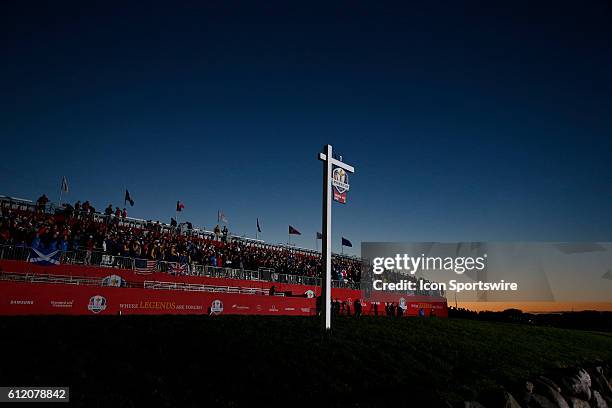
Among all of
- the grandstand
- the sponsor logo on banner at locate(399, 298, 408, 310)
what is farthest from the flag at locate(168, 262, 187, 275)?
the sponsor logo on banner at locate(399, 298, 408, 310)

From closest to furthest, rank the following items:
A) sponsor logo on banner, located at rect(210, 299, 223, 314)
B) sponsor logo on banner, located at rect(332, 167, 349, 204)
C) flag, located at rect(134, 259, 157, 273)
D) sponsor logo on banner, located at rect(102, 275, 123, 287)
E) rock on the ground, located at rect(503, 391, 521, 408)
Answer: rock on the ground, located at rect(503, 391, 521, 408) → sponsor logo on banner, located at rect(332, 167, 349, 204) → sponsor logo on banner, located at rect(102, 275, 123, 287) → flag, located at rect(134, 259, 157, 273) → sponsor logo on banner, located at rect(210, 299, 223, 314)

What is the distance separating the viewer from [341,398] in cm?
855

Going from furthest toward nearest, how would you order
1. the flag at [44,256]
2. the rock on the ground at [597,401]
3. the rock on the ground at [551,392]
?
1. the flag at [44,256]
2. the rock on the ground at [597,401]
3. the rock on the ground at [551,392]

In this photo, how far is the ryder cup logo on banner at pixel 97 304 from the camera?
18641 millimetres

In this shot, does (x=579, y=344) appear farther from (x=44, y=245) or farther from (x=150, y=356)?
(x=44, y=245)

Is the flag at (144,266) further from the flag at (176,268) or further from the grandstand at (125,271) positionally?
the flag at (176,268)

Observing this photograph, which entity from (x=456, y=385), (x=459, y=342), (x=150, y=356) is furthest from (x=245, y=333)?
(x=459, y=342)

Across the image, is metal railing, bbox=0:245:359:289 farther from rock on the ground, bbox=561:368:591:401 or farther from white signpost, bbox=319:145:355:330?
rock on the ground, bbox=561:368:591:401

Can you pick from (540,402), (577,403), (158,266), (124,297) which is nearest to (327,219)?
(540,402)

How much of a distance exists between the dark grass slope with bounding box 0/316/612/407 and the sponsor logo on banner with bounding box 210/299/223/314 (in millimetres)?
9185

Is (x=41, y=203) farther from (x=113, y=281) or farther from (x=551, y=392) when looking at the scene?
(x=551, y=392)

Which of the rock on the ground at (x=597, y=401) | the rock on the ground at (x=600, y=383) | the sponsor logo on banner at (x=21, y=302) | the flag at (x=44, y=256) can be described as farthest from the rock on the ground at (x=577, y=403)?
the flag at (x=44, y=256)

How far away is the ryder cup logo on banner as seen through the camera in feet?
61.2

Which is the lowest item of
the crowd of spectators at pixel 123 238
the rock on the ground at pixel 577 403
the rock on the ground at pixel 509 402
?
the rock on the ground at pixel 577 403
